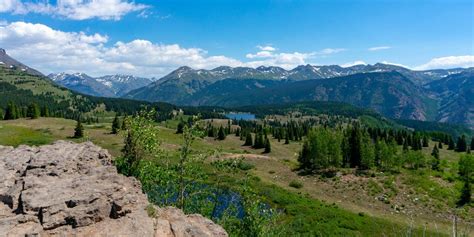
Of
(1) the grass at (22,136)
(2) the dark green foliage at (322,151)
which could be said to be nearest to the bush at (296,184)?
(2) the dark green foliage at (322,151)

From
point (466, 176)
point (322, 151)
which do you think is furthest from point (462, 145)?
point (322, 151)

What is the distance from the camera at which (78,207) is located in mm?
15969

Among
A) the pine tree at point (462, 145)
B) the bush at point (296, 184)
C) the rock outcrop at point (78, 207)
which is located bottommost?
the pine tree at point (462, 145)

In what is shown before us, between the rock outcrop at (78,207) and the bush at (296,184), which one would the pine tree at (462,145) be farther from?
the rock outcrop at (78,207)

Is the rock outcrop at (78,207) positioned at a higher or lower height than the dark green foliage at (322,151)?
higher

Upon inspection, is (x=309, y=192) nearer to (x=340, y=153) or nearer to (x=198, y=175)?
(x=340, y=153)

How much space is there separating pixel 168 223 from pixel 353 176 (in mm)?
92823

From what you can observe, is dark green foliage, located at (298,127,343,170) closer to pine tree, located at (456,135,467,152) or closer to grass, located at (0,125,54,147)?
grass, located at (0,125,54,147)

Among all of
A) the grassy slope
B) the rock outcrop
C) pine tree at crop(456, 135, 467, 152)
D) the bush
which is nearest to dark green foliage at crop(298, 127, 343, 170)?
the grassy slope

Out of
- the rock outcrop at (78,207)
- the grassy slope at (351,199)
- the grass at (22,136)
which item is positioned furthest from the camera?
the grass at (22,136)

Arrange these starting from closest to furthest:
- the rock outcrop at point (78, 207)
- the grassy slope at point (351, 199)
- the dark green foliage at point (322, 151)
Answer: the rock outcrop at point (78, 207)
the grassy slope at point (351, 199)
the dark green foliage at point (322, 151)

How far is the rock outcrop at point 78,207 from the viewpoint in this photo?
592 inches

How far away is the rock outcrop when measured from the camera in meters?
15.0

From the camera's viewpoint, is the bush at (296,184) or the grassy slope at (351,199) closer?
the grassy slope at (351,199)
